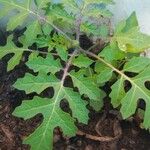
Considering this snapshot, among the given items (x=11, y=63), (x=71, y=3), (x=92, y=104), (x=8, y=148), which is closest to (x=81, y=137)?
(x=92, y=104)

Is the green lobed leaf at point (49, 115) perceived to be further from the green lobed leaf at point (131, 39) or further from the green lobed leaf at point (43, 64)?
the green lobed leaf at point (131, 39)

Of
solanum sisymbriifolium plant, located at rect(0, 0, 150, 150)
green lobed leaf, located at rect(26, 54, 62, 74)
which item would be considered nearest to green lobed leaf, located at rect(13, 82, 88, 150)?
solanum sisymbriifolium plant, located at rect(0, 0, 150, 150)

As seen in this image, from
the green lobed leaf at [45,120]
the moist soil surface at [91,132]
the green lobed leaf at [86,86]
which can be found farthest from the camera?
the moist soil surface at [91,132]

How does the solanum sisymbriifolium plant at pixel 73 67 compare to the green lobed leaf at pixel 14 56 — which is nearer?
the solanum sisymbriifolium plant at pixel 73 67

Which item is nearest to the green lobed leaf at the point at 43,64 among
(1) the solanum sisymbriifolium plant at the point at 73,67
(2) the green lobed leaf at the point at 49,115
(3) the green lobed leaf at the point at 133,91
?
(1) the solanum sisymbriifolium plant at the point at 73,67

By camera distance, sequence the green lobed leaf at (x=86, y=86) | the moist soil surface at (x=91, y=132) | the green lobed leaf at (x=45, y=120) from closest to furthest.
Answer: the green lobed leaf at (x=45, y=120) < the green lobed leaf at (x=86, y=86) < the moist soil surface at (x=91, y=132)

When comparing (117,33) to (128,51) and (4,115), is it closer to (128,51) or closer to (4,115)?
(128,51)

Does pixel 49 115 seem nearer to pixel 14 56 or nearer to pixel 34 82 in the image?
pixel 34 82
